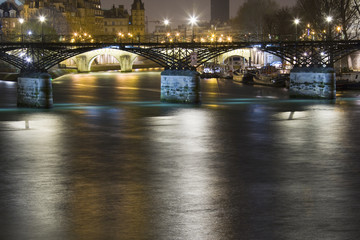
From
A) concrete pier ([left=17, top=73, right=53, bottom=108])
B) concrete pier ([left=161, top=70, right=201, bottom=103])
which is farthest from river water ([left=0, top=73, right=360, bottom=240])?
concrete pier ([left=161, top=70, right=201, bottom=103])

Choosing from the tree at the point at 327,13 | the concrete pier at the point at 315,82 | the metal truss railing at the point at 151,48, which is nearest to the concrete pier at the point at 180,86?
the metal truss railing at the point at 151,48

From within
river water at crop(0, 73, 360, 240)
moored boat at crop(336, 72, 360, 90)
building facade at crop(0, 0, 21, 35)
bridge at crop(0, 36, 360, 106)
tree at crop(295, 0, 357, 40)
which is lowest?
river water at crop(0, 73, 360, 240)

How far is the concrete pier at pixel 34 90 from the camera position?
54281mm

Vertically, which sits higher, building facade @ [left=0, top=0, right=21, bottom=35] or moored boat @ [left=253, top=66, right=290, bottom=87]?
building facade @ [left=0, top=0, right=21, bottom=35]

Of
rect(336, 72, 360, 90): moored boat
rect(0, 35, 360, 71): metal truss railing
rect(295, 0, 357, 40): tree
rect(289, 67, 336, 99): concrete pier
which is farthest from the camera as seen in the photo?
rect(295, 0, 357, 40): tree

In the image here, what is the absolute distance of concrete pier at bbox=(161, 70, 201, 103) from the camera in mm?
56375

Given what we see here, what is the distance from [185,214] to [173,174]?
719cm

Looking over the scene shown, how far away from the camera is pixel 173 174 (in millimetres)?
27344

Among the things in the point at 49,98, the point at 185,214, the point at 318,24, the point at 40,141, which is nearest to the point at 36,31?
the point at 318,24

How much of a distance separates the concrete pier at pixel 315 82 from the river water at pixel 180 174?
8.06 meters

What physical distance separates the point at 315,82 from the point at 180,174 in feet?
124

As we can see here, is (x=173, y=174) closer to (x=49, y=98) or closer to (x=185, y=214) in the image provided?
(x=185, y=214)

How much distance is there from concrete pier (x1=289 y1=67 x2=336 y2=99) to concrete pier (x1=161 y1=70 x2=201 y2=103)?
422 inches

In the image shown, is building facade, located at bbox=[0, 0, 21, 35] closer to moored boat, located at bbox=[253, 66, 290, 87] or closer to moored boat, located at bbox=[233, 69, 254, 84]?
moored boat, located at bbox=[233, 69, 254, 84]
